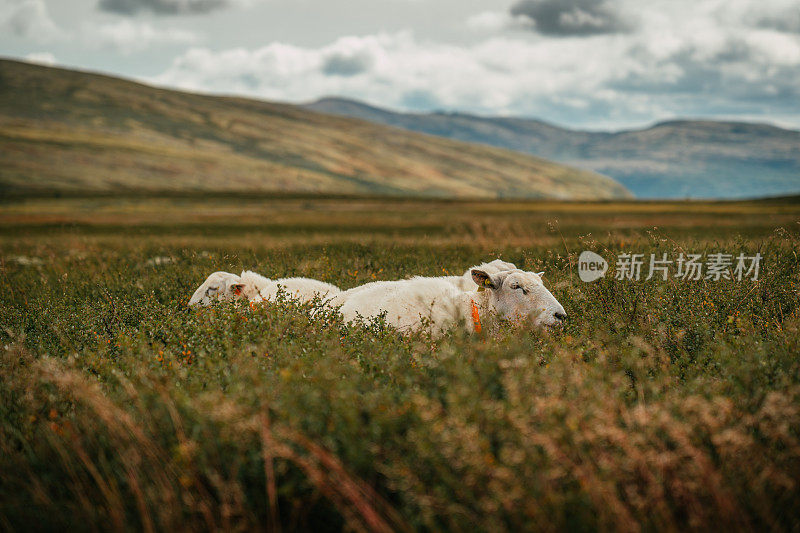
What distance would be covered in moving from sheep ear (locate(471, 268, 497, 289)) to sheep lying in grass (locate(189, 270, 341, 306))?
2.85 metres

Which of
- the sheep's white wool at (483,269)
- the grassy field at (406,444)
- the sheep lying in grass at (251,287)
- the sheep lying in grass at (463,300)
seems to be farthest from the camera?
the sheep lying in grass at (251,287)

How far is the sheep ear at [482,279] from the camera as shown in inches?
331

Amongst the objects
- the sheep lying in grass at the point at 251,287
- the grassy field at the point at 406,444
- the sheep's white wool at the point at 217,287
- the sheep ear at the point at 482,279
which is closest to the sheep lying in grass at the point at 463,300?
the sheep ear at the point at 482,279

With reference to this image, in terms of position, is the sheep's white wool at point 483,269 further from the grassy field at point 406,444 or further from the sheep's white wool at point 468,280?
the grassy field at point 406,444

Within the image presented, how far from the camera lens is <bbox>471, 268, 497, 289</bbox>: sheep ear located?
8.41 m

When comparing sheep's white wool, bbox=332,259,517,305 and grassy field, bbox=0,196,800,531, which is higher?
sheep's white wool, bbox=332,259,517,305

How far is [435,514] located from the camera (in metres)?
3.63

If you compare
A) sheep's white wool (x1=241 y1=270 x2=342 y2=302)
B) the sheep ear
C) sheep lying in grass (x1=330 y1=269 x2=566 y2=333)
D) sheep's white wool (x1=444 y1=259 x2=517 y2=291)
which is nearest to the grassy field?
sheep lying in grass (x1=330 y1=269 x2=566 y2=333)

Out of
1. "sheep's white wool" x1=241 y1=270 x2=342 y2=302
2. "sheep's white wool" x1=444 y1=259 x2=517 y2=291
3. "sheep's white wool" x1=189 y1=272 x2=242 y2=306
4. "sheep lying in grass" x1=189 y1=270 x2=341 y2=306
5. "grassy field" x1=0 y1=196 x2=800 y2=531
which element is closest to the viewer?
"grassy field" x1=0 y1=196 x2=800 y2=531

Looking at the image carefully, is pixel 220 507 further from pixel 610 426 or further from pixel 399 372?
pixel 610 426

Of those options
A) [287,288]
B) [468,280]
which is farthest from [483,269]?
[287,288]

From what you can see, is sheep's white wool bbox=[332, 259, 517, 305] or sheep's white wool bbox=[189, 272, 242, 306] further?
sheep's white wool bbox=[189, 272, 242, 306]

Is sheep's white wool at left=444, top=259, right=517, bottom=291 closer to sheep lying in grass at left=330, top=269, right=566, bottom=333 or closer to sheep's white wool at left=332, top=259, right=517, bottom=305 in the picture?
sheep's white wool at left=332, top=259, right=517, bottom=305

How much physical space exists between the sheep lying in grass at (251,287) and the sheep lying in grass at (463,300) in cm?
136
